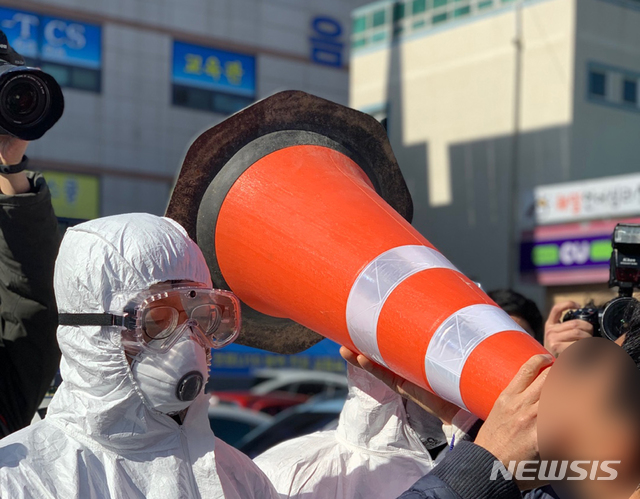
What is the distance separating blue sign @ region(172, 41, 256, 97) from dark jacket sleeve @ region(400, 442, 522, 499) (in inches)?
836

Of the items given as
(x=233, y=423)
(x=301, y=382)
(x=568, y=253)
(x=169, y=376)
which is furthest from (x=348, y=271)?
(x=568, y=253)

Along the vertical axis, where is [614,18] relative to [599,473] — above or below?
above

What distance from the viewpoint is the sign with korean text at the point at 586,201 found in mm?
12773

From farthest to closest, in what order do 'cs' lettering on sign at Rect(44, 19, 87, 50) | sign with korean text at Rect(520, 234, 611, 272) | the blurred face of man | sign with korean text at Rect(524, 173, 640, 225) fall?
'cs' lettering on sign at Rect(44, 19, 87, 50)
sign with korean text at Rect(520, 234, 611, 272)
sign with korean text at Rect(524, 173, 640, 225)
the blurred face of man

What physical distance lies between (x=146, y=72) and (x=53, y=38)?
241 cm

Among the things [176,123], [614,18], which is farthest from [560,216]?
[176,123]

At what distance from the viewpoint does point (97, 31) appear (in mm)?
21000

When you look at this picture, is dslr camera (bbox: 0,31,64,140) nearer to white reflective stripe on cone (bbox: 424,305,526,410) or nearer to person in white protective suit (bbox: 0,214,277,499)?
person in white protective suit (bbox: 0,214,277,499)

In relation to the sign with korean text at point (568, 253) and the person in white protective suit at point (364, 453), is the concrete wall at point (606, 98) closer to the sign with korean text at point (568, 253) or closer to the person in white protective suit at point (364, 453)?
the sign with korean text at point (568, 253)

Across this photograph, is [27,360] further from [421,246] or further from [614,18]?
[614,18]

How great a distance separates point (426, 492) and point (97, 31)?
20903 mm

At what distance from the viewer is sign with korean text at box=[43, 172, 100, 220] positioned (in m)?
20.2

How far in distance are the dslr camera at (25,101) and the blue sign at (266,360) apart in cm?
790

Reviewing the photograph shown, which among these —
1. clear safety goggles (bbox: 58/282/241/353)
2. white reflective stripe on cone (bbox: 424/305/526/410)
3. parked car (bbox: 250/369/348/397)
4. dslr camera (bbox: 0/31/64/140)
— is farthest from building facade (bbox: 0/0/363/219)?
white reflective stripe on cone (bbox: 424/305/526/410)
